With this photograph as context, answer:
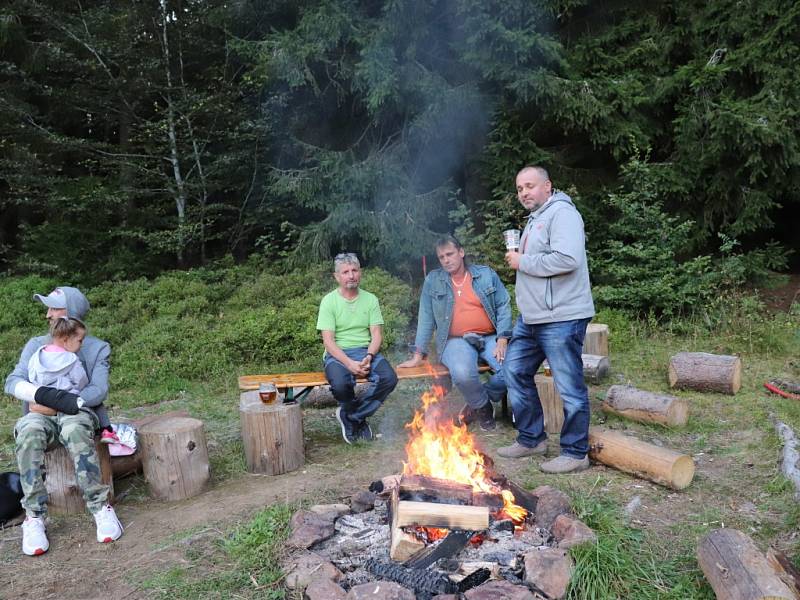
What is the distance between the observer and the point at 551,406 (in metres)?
4.77

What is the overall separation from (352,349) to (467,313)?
3.16 ft

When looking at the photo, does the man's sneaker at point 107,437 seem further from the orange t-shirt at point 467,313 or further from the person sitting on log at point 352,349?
the orange t-shirt at point 467,313

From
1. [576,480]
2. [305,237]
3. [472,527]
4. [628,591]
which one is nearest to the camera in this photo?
[628,591]

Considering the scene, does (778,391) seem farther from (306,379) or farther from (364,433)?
(306,379)

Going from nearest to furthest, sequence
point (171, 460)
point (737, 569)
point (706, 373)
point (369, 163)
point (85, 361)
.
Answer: point (737, 569)
point (85, 361)
point (171, 460)
point (706, 373)
point (369, 163)

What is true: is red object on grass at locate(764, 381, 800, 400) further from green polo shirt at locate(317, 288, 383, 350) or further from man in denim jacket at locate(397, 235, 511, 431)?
green polo shirt at locate(317, 288, 383, 350)

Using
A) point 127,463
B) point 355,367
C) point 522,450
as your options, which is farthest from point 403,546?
point 127,463

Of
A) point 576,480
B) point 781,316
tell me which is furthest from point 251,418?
point 781,316

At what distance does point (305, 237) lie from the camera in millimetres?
9289

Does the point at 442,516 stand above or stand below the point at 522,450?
above

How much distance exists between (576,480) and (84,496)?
114 inches

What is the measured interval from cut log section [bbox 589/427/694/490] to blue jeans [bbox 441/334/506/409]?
955 mm

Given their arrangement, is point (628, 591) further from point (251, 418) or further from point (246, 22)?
point (246, 22)

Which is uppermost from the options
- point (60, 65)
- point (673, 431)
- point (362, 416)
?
point (60, 65)
